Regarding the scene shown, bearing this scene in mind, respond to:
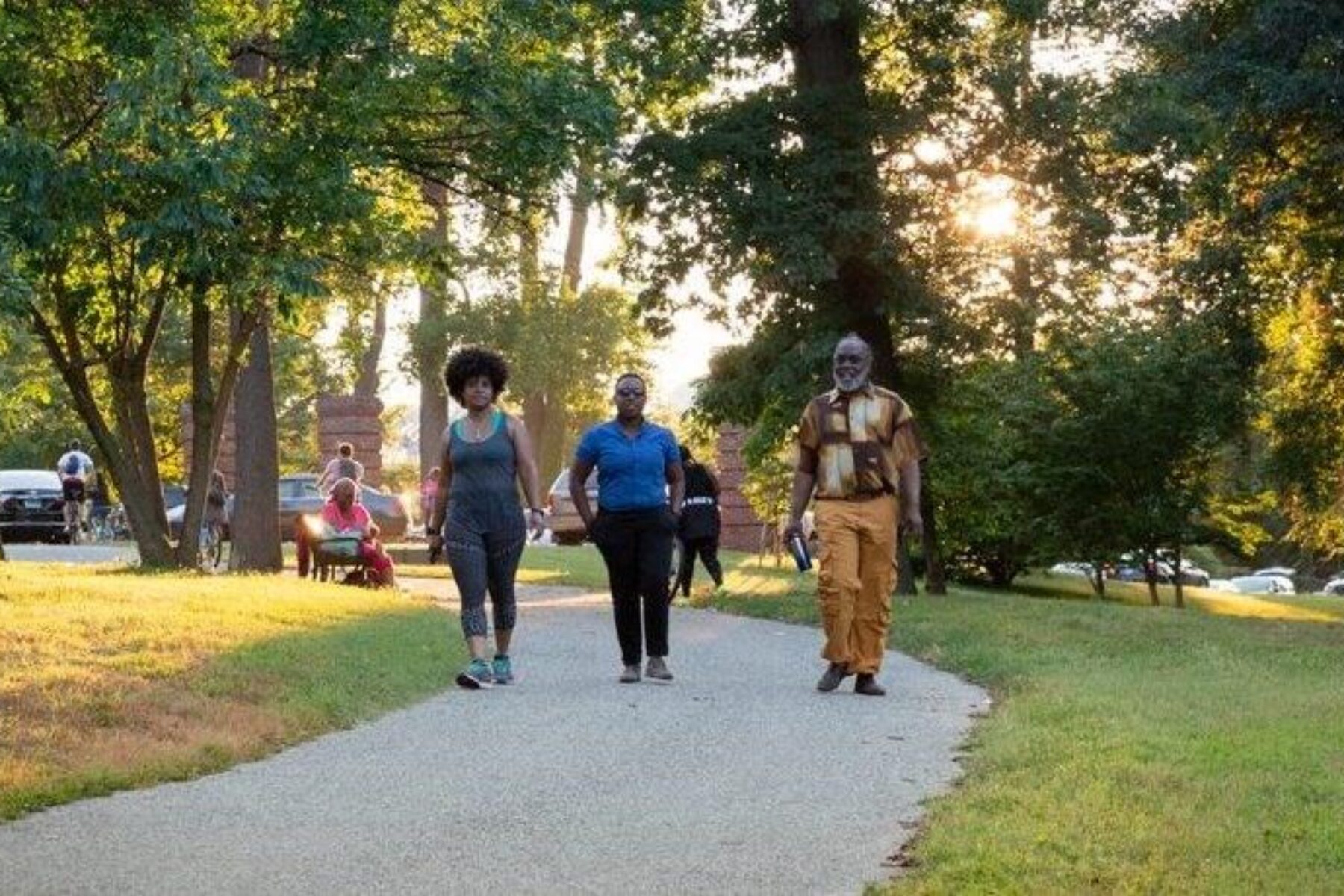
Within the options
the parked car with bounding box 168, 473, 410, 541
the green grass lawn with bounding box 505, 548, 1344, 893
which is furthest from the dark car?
the green grass lawn with bounding box 505, 548, 1344, 893

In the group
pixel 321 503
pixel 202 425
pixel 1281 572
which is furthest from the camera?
pixel 1281 572

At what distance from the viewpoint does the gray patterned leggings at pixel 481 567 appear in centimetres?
1417

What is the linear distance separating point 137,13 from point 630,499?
761 cm

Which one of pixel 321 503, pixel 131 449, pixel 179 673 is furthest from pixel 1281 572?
pixel 179 673

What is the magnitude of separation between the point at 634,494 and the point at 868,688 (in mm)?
1808

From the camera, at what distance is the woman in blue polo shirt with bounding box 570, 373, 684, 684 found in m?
14.3

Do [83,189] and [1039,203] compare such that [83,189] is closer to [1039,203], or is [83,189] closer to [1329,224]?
[1039,203]

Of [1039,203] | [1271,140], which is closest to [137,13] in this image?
[1039,203]

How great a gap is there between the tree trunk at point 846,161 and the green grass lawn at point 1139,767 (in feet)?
19.1

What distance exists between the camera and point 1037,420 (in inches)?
1439

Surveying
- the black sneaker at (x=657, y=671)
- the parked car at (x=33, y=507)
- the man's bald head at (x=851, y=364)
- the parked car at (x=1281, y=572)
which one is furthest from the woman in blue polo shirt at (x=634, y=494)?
the parked car at (x=1281, y=572)

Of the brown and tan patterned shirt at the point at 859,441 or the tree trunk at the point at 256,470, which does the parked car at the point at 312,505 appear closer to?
the tree trunk at the point at 256,470

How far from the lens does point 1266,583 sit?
8462 centimetres

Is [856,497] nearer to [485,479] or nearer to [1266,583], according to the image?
[485,479]
